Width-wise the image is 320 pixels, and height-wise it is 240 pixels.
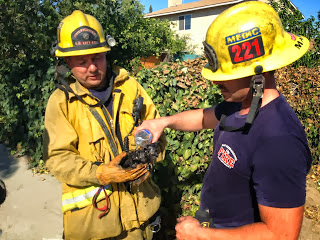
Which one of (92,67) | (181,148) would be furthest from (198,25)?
(92,67)

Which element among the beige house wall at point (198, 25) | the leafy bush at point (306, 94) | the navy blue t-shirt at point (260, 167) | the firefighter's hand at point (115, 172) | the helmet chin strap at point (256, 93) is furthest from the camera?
the beige house wall at point (198, 25)

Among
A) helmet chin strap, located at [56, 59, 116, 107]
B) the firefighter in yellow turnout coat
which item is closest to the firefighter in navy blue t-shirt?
the firefighter in yellow turnout coat

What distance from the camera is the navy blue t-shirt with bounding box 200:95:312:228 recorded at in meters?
1.13

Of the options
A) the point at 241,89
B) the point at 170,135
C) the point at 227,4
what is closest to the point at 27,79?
the point at 170,135

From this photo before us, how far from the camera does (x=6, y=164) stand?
18.3 ft

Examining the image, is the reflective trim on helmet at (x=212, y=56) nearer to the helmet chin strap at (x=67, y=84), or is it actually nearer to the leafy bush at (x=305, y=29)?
the helmet chin strap at (x=67, y=84)

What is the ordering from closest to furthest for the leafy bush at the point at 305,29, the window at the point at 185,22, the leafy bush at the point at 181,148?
the leafy bush at the point at 181,148 → the leafy bush at the point at 305,29 → the window at the point at 185,22

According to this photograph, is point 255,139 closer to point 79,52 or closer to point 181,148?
point 79,52

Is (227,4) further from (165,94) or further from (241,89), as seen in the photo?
(241,89)

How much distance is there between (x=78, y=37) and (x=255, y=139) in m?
1.56

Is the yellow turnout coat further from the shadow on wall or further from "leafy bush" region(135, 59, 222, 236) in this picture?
the shadow on wall

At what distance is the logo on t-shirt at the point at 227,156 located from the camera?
138cm

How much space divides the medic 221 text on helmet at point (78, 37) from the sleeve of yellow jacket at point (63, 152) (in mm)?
416

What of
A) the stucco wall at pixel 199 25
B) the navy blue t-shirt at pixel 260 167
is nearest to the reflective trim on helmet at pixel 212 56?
the navy blue t-shirt at pixel 260 167
